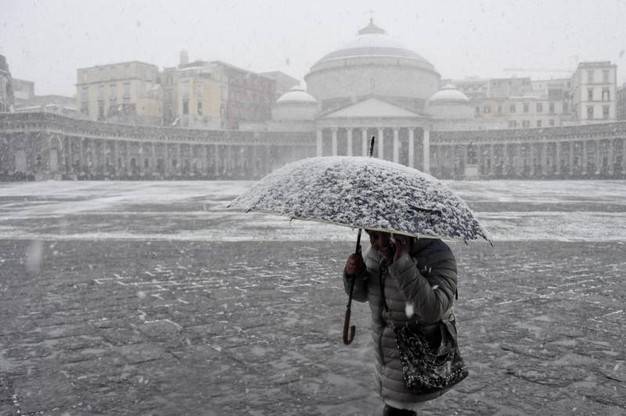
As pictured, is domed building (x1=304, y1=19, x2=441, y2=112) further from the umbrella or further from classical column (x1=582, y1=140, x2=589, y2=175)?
→ the umbrella

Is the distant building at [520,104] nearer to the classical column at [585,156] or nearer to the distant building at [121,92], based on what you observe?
the classical column at [585,156]

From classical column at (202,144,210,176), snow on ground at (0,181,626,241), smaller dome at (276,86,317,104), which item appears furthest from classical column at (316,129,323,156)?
snow on ground at (0,181,626,241)

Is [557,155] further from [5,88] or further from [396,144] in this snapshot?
[5,88]

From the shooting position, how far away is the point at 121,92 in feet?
237

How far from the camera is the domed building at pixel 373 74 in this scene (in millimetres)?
77438

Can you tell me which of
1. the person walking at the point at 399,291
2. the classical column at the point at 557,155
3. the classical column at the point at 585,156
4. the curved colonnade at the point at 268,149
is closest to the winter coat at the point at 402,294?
the person walking at the point at 399,291

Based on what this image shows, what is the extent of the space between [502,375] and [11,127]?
195 feet

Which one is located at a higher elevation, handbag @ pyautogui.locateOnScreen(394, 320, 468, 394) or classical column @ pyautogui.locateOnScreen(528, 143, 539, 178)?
classical column @ pyautogui.locateOnScreen(528, 143, 539, 178)

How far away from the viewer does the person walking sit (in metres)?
2.60

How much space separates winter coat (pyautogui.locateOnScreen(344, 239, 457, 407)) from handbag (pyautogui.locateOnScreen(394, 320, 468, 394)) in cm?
4

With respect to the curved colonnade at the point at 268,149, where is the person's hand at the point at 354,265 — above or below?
below

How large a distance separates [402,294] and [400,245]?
0.26 m

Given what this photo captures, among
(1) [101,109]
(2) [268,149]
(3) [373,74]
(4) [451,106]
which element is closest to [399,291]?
(2) [268,149]

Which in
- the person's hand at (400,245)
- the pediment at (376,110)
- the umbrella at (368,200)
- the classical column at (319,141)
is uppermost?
the pediment at (376,110)
